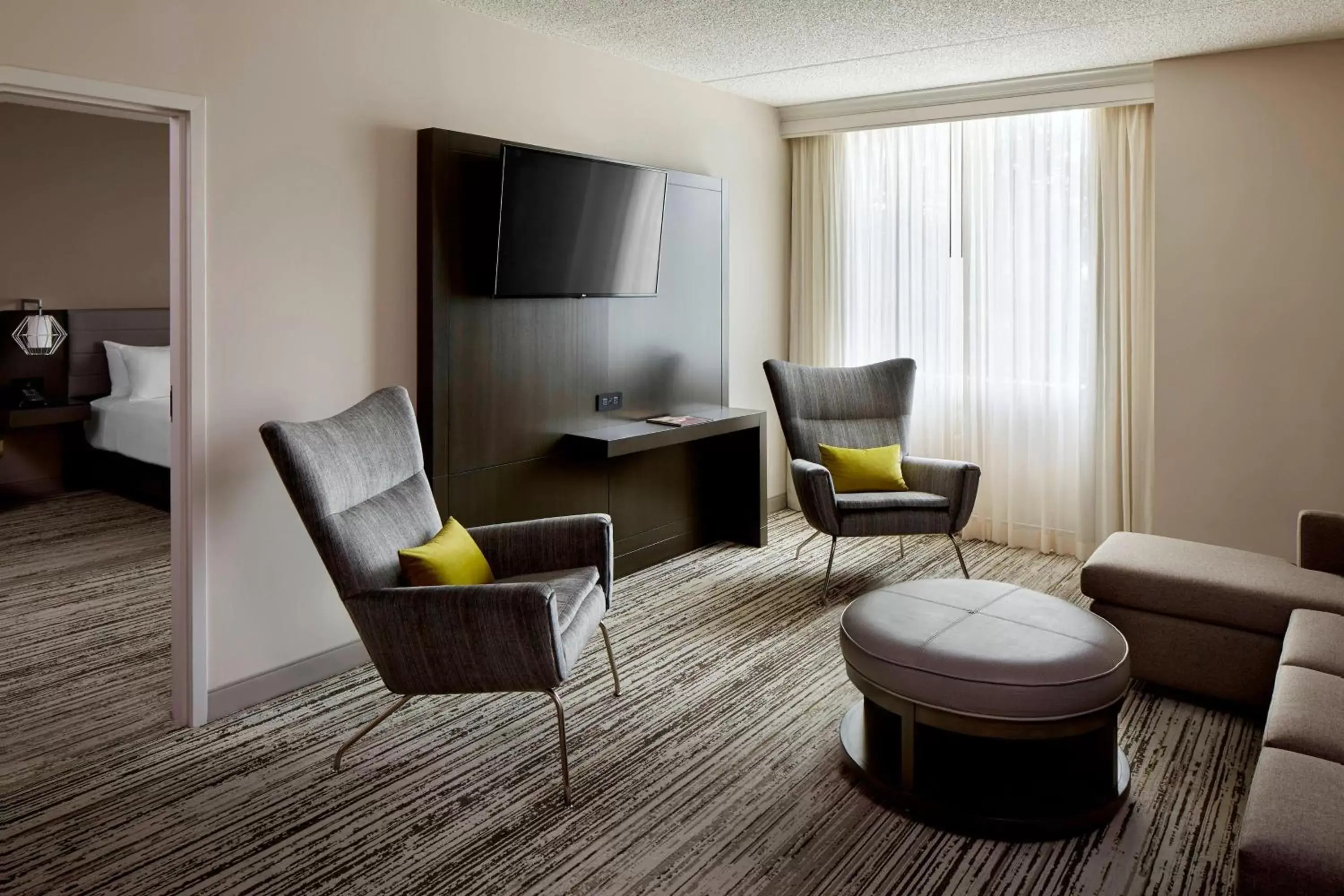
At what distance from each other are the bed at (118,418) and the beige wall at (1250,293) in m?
5.64

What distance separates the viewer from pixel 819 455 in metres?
4.84

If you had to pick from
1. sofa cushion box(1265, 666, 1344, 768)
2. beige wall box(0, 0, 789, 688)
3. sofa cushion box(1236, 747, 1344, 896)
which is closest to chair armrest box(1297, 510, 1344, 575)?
sofa cushion box(1265, 666, 1344, 768)

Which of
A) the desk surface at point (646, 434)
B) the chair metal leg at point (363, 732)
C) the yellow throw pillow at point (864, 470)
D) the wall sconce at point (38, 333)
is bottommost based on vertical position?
the chair metal leg at point (363, 732)

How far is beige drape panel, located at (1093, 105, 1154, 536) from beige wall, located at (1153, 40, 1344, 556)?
0.26 metres

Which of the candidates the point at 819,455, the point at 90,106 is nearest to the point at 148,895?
the point at 90,106

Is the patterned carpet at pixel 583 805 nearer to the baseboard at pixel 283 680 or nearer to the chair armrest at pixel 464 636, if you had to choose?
the baseboard at pixel 283 680

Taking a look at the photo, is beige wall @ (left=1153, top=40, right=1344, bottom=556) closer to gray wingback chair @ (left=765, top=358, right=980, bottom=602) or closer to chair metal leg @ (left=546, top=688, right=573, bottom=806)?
gray wingback chair @ (left=765, top=358, right=980, bottom=602)

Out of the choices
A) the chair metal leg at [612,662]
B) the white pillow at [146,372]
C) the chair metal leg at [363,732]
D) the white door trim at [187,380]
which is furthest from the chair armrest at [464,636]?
the white pillow at [146,372]

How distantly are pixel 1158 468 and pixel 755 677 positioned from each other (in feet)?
7.98

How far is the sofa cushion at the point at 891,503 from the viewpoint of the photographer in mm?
4359

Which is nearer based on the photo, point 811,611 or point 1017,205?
point 811,611

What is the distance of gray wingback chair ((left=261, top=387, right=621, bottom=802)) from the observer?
8.51 ft

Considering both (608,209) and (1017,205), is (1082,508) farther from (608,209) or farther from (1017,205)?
(608,209)

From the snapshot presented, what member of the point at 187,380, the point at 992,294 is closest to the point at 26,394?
the point at 187,380
